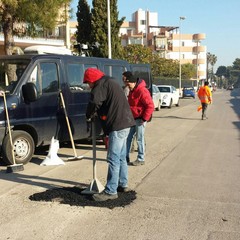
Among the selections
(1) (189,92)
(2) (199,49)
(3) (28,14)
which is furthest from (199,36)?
(3) (28,14)

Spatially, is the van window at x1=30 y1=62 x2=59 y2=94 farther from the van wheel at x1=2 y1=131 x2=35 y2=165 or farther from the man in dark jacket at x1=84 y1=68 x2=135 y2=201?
the man in dark jacket at x1=84 y1=68 x2=135 y2=201

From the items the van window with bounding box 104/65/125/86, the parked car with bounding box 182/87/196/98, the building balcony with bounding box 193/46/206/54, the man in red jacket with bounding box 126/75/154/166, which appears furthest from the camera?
the building balcony with bounding box 193/46/206/54

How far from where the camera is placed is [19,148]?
813cm

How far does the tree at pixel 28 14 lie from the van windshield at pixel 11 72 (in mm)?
3972

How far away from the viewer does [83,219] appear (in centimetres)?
502

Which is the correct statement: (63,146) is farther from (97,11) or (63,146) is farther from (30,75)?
(97,11)

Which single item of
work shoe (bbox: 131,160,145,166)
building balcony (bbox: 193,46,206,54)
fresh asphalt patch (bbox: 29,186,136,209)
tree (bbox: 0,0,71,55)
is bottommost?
work shoe (bbox: 131,160,145,166)

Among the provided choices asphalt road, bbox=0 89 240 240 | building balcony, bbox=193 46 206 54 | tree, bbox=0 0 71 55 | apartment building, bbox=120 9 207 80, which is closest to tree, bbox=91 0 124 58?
tree, bbox=0 0 71 55

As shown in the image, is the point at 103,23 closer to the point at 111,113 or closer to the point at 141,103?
the point at 141,103

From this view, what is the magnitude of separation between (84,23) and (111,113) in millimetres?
29282

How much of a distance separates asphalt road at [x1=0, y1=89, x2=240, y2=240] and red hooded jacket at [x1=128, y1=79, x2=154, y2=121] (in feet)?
3.35

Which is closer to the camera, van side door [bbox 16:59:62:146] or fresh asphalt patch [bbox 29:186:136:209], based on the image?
fresh asphalt patch [bbox 29:186:136:209]

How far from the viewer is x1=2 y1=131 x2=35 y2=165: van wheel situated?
7.87 meters

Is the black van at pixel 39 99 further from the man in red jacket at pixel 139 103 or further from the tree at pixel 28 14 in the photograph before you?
the tree at pixel 28 14
